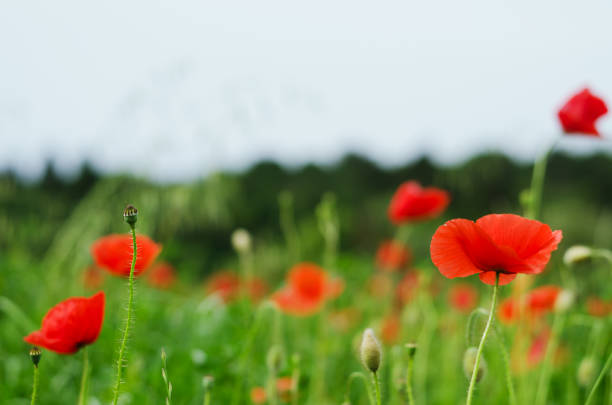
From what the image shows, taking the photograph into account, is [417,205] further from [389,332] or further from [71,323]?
[71,323]

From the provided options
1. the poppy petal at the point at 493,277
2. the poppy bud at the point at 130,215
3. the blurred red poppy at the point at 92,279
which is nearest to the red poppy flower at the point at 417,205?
the poppy petal at the point at 493,277

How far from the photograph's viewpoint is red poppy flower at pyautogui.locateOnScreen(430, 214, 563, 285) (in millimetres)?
666

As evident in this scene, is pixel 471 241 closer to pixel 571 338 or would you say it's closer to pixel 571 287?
pixel 571 287

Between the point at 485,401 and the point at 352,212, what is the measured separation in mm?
A: 4366

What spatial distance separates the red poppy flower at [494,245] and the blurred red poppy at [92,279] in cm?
268

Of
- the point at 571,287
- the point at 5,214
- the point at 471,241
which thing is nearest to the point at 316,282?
the point at 571,287

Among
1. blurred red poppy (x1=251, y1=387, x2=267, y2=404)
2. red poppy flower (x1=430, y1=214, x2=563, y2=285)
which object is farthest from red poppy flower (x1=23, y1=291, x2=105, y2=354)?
blurred red poppy (x1=251, y1=387, x2=267, y2=404)

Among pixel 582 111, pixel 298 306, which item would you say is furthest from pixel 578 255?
pixel 298 306

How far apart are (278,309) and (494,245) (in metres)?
0.69

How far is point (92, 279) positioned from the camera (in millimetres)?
3039

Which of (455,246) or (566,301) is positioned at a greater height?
(455,246)

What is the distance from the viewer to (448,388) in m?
1.89

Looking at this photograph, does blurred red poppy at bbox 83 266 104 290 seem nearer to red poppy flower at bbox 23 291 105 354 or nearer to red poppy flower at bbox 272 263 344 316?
red poppy flower at bbox 272 263 344 316

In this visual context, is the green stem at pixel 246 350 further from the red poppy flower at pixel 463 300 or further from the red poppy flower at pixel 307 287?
the red poppy flower at pixel 463 300
